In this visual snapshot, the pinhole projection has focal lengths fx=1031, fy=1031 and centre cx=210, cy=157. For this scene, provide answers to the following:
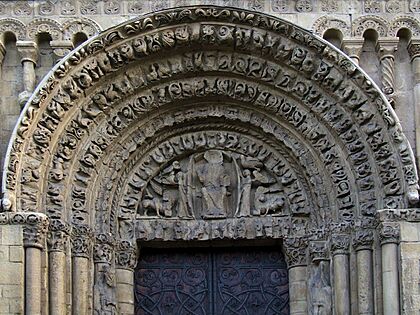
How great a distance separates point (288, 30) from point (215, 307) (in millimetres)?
3200

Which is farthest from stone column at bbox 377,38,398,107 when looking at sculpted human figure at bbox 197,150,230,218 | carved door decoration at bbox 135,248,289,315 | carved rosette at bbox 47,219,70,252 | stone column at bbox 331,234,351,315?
carved rosette at bbox 47,219,70,252

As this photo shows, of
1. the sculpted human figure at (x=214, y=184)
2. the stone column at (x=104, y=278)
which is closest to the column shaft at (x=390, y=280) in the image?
the sculpted human figure at (x=214, y=184)

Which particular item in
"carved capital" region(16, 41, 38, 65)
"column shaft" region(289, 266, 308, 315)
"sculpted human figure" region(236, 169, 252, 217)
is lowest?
"column shaft" region(289, 266, 308, 315)

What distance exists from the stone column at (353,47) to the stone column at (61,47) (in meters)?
2.93

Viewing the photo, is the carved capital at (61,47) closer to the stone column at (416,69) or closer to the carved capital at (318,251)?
the carved capital at (318,251)

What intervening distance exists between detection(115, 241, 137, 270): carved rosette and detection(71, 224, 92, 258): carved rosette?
17.2 inches

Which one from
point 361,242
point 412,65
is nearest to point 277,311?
point 361,242

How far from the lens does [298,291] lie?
37.1 ft

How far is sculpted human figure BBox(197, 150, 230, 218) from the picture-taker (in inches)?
450

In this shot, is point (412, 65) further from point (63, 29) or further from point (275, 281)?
point (63, 29)

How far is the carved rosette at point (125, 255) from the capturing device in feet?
37.0

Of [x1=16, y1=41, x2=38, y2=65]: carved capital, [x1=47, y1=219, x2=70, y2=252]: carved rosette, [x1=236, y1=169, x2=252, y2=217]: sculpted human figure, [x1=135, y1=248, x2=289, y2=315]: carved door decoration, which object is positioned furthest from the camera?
[x1=135, y1=248, x2=289, y2=315]: carved door decoration

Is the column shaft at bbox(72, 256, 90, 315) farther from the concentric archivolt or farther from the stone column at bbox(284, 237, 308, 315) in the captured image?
the stone column at bbox(284, 237, 308, 315)

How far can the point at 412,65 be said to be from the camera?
11.0 metres
